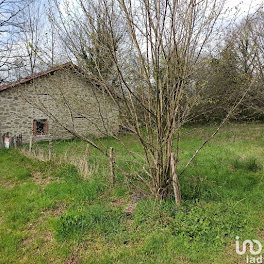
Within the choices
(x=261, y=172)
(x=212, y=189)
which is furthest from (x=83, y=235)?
(x=261, y=172)

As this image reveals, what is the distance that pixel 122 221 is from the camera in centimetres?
378

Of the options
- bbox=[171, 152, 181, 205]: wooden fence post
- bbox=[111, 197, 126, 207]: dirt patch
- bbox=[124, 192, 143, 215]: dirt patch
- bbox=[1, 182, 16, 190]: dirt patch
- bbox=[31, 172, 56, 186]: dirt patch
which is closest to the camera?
bbox=[171, 152, 181, 205]: wooden fence post

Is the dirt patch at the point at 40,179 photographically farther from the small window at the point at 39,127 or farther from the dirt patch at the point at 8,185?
the small window at the point at 39,127

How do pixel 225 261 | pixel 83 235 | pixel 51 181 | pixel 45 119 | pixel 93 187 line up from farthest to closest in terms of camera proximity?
1. pixel 45 119
2. pixel 51 181
3. pixel 93 187
4. pixel 83 235
5. pixel 225 261

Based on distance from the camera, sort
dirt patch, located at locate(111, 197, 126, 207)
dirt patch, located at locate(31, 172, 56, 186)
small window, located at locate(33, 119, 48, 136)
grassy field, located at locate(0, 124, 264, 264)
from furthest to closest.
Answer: small window, located at locate(33, 119, 48, 136) < dirt patch, located at locate(31, 172, 56, 186) < dirt patch, located at locate(111, 197, 126, 207) < grassy field, located at locate(0, 124, 264, 264)

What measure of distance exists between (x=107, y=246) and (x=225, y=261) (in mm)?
1520

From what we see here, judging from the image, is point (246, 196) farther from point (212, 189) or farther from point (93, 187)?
point (93, 187)

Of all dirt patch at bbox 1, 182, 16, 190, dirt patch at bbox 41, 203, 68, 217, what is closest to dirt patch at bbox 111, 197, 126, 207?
dirt patch at bbox 41, 203, 68, 217

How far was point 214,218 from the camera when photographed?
3.56m

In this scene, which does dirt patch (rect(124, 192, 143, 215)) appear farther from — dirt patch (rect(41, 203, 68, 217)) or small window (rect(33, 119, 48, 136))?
small window (rect(33, 119, 48, 136))

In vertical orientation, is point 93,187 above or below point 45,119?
below

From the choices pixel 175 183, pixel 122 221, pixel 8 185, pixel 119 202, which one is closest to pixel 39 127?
pixel 8 185

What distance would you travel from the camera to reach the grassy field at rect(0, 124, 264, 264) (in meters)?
3.02

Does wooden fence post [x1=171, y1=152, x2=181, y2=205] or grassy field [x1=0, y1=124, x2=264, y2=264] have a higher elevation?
wooden fence post [x1=171, y1=152, x2=181, y2=205]
